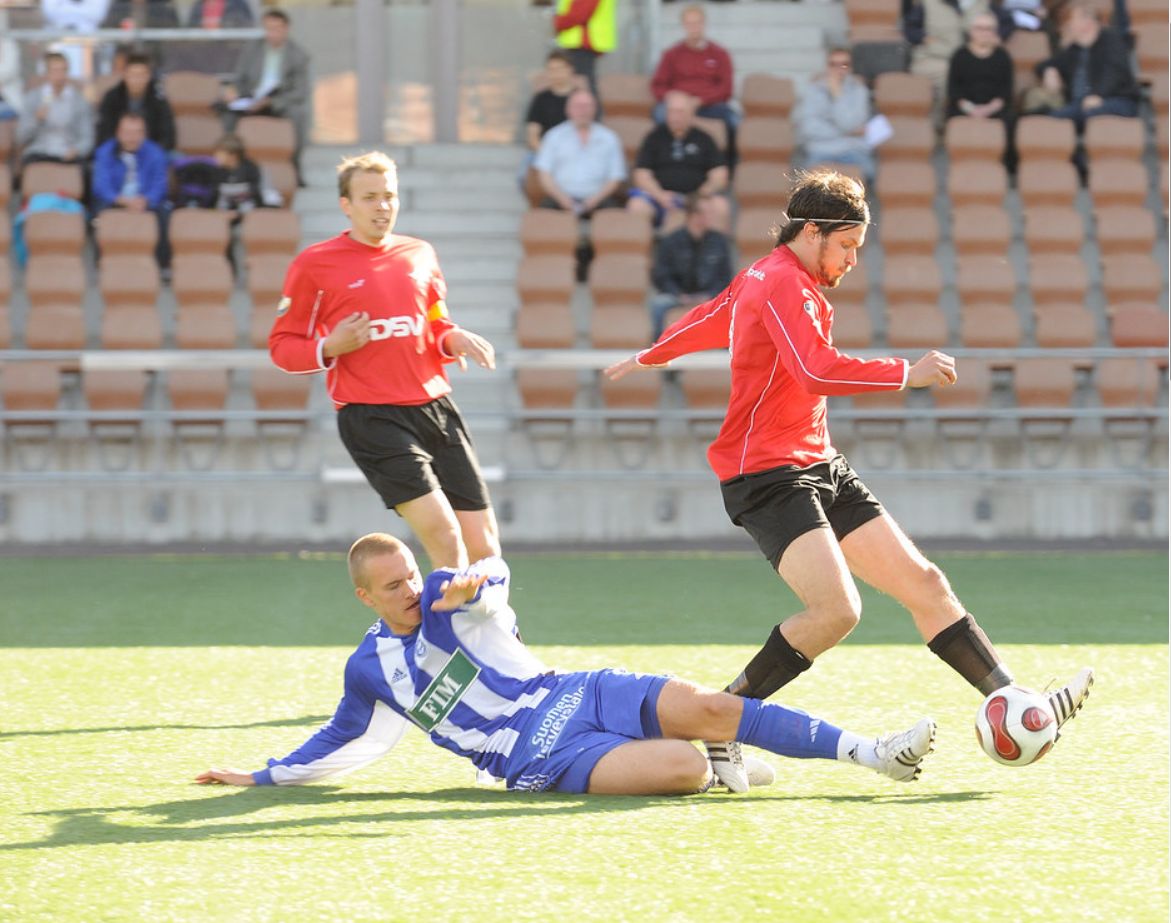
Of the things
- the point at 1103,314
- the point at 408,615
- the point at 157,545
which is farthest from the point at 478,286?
the point at 408,615

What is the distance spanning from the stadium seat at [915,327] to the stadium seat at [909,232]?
55 centimetres

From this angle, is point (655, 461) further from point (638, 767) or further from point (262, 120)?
point (638, 767)

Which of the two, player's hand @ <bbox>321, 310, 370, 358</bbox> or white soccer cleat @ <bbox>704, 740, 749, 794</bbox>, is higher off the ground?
player's hand @ <bbox>321, 310, 370, 358</bbox>

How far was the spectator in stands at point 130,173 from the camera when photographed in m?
11.9

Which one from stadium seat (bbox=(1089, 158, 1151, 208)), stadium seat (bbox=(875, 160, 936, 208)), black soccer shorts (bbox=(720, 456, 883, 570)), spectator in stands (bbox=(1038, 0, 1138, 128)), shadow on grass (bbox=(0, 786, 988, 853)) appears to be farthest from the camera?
spectator in stands (bbox=(1038, 0, 1138, 128))

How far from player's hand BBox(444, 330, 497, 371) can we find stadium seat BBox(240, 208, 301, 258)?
19.4 ft

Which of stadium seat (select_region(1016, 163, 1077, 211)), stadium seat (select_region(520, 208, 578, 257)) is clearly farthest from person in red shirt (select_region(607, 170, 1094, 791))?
stadium seat (select_region(1016, 163, 1077, 211))

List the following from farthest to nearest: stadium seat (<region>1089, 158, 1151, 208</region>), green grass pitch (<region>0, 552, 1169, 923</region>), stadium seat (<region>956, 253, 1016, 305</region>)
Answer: stadium seat (<region>1089, 158, 1151, 208</region>)
stadium seat (<region>956, 253, 1016, 305</region>)
green grass pitch (<region>0, 552, 1169, 923</region>)

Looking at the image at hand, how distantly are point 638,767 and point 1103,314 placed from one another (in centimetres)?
800

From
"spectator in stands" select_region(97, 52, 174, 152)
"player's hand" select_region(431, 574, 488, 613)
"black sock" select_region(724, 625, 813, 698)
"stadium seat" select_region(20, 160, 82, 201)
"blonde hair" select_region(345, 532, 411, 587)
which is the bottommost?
"black sock" select_region(724, 625, 813, 698)

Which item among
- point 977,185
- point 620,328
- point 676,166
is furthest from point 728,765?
point 977,185

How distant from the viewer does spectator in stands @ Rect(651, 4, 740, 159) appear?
12.5 meters

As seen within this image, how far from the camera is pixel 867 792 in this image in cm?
473

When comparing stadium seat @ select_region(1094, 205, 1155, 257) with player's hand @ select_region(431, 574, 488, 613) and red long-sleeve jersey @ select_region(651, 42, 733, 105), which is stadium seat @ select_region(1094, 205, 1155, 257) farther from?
player's hand @ select_region(431, 574, 488, 613)
